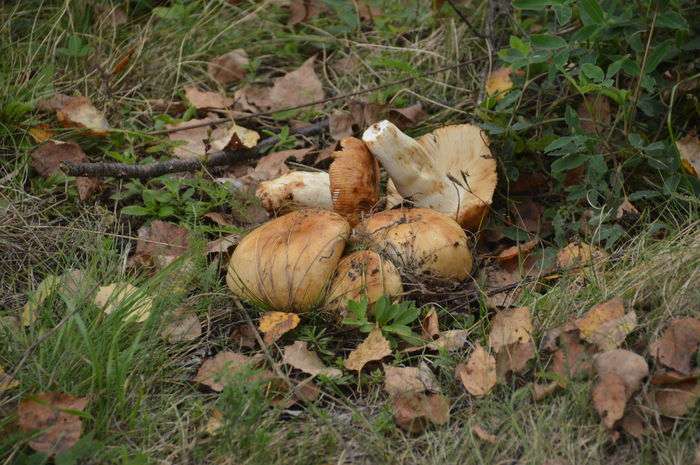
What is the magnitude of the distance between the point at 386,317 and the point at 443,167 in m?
0.78

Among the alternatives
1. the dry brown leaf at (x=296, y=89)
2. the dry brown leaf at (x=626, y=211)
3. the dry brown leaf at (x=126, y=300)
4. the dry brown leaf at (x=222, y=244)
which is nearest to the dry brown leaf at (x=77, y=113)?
the dry brown leaf at (x=296, y=89)

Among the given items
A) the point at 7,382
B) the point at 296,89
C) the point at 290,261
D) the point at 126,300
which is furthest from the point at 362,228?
the point at 296,89

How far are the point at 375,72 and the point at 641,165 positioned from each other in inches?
52.7

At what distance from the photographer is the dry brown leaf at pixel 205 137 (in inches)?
141

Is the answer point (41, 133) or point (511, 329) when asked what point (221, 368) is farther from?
point (41, 133)

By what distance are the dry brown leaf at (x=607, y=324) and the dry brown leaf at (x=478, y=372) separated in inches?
10.6

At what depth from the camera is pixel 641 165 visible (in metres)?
3.08

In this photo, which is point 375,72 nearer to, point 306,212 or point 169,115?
point 169,115

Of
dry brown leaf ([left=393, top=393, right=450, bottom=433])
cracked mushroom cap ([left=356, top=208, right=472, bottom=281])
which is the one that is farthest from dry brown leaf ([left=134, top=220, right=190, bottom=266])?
dry brown leaf ([left=393, top=393, right=450, bottom=433])

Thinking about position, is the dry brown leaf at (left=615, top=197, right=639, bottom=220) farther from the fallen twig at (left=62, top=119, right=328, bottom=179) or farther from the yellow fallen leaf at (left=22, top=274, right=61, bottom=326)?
the yellow fallen leaf at (left=22, top=274, right=61, bottom=326)

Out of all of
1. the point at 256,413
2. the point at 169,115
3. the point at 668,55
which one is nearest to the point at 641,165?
the point at 668,55

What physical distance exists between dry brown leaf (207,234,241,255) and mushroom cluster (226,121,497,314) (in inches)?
6.6

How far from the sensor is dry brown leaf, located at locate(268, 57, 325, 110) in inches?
153

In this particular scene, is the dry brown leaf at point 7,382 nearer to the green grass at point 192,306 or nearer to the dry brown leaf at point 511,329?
the green grass at point 192,306
